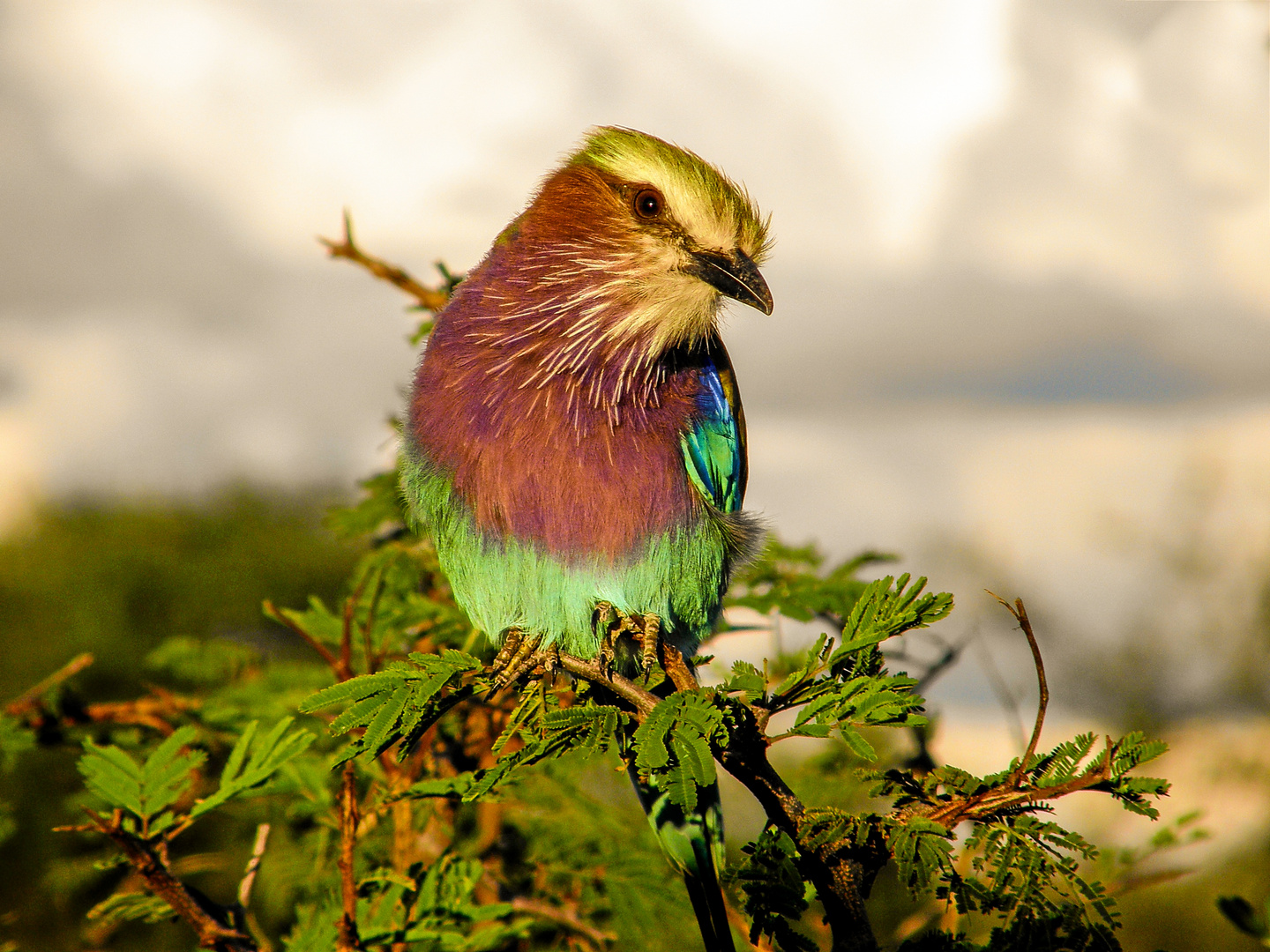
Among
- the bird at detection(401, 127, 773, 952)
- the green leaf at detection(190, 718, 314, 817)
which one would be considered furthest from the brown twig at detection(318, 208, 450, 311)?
the green leaf at detection(190, 718, 314, 817)

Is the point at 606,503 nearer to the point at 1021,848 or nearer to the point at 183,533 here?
the point at 1021,848

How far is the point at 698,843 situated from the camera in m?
3.80

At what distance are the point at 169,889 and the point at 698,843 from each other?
1.93m

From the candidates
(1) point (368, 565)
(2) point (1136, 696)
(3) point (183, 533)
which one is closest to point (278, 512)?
(3) point (183, 533)

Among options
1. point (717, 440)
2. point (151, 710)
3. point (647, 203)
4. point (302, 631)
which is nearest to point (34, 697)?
point (151, 710)

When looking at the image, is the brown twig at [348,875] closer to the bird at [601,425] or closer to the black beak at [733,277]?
the bird at [601,425]

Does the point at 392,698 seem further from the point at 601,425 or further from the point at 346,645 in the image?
the point at 601,425

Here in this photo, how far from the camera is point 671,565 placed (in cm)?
369

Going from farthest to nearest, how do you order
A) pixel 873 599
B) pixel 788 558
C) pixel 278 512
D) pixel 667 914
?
pixel 278 512, pixel 788 558, pixel 667 914, pixel 873 599

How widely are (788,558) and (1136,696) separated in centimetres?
1430

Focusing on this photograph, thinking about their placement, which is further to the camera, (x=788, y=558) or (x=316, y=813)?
(x=788, y=558)

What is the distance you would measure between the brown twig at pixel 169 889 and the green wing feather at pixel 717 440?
2.18 m

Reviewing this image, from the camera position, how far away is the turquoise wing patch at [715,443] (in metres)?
3.85

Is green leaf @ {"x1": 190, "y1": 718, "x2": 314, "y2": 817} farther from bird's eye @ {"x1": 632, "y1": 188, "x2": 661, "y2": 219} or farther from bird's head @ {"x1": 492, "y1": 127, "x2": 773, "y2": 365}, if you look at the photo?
bird's eye @ {"x1": 632, "y1": 188, "x2": 661, "y2": 219}
